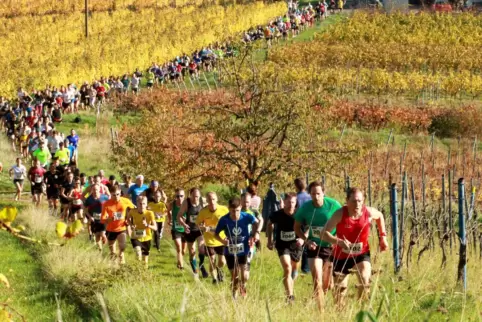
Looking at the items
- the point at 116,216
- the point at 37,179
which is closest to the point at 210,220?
the point at 116,216

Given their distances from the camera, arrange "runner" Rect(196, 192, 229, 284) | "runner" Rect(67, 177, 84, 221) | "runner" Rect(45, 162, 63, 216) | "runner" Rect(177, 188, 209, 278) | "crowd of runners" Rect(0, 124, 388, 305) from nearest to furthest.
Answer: "crowd of runners" Rect(0, 124, 388, 305), "runner" Rect(196, 192, 229, 284), "runner" Rect(177, 188, 209, 278), "runner" Rect(67, 177, 84, 221), "runner" Rect(45, 162, 63, 216)

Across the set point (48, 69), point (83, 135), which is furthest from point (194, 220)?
point (48, 69)

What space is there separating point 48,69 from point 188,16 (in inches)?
1066

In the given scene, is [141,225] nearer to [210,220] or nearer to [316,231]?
[210,220]

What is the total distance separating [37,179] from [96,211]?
5856mm

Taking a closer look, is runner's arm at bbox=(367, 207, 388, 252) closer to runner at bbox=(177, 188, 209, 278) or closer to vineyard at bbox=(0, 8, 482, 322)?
vineyard at bbox=(0, 8, 482, 322)

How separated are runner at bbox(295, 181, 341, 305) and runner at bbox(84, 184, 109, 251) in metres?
6.13

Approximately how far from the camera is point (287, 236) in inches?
513

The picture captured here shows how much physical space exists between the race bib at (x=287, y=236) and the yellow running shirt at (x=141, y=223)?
3402 millimetres

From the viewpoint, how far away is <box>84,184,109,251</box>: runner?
57.7 ft

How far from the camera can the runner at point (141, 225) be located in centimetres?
1586

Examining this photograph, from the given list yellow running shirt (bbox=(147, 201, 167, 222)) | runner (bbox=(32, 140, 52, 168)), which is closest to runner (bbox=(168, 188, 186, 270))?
yellow running shirt (bbox=(147, 201, 167, 222))

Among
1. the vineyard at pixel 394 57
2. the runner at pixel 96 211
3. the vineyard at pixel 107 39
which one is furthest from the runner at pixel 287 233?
the vineyard at pixel 394 57

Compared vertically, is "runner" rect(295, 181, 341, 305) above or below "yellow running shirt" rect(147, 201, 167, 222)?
above
